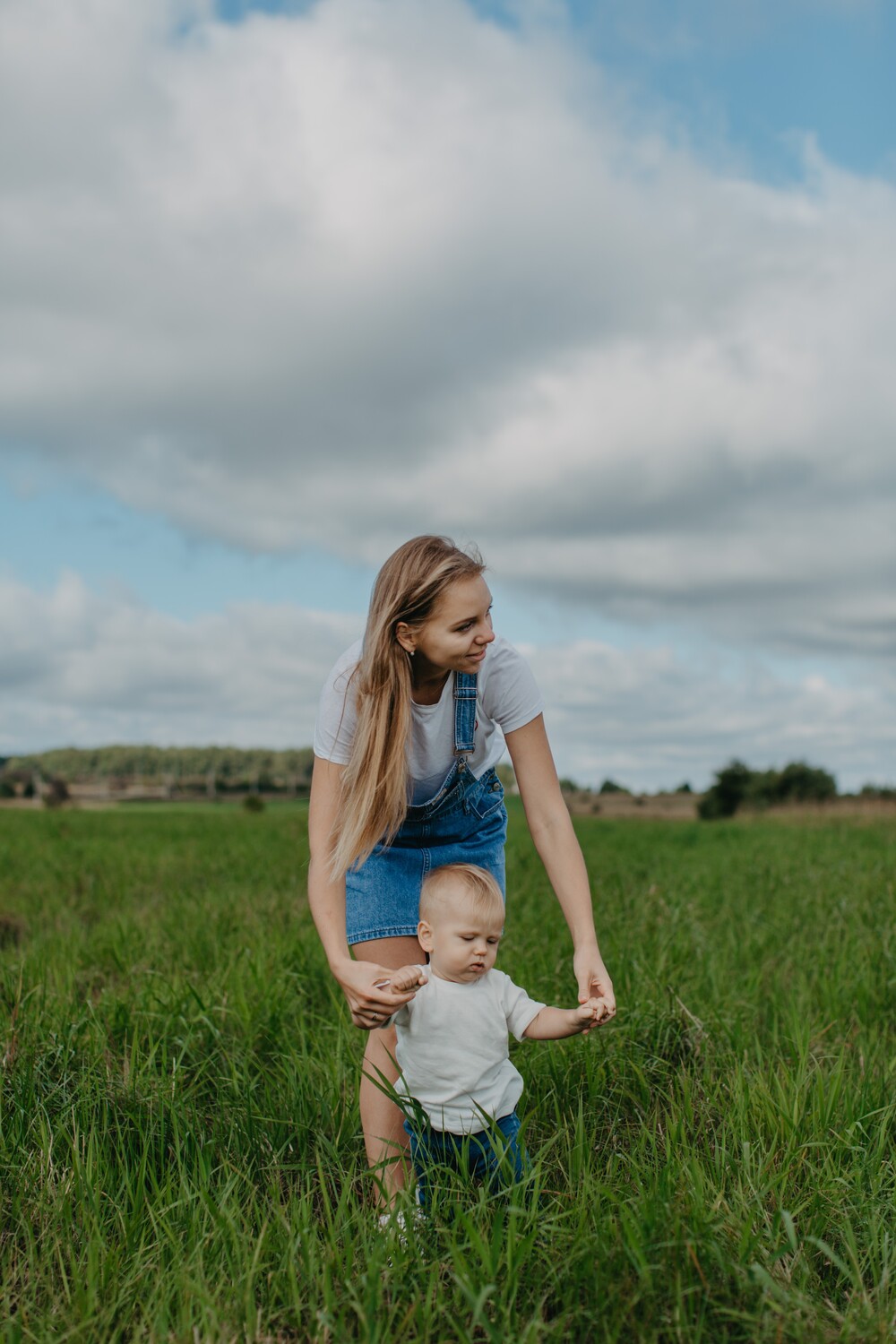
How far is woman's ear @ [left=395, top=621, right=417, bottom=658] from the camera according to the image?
9.61ft

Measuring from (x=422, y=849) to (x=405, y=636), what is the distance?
70 cm

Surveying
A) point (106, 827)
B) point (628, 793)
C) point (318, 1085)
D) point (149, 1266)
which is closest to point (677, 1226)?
point (149, 1266)

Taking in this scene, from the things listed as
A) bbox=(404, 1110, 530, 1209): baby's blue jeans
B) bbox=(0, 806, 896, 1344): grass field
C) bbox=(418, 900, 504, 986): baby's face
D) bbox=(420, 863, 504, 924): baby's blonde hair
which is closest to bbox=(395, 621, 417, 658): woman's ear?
bbox=(420, 863, 504, 924): baby's blonde hair

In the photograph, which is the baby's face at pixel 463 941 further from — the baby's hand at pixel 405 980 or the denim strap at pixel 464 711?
the denim strap at pixel 464 711

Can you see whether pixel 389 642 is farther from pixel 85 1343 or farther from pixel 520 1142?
pixel 85 1343

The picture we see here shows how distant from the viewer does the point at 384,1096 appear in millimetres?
3014

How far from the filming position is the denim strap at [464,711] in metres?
3.08

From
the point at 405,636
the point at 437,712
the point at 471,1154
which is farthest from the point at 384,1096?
the point at 405,636

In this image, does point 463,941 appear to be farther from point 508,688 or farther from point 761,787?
point 761,787

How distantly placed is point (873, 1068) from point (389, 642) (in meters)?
2.34

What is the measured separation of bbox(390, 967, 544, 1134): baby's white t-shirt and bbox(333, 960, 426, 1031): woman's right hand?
3.1 inches

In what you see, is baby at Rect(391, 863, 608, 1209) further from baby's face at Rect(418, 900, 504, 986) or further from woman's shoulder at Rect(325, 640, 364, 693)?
woman's shoulder at Rect(325, 640, 364, 693)

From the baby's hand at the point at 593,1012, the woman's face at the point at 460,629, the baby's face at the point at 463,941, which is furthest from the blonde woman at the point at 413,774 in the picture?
the baby's face at the point at 463,941

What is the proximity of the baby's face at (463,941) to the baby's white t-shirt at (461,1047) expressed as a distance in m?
0.05
